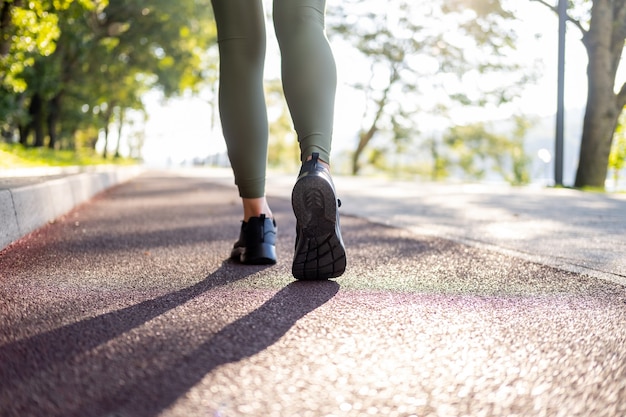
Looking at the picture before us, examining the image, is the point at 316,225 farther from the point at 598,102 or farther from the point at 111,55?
the point at 111,55

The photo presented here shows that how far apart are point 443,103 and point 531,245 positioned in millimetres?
26715

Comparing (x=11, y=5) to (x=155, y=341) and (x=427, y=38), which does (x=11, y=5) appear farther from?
(x=427, y=38)

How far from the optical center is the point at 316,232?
1.89 m

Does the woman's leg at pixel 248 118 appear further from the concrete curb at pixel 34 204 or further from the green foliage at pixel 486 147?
the green foliage at pixel 486 147

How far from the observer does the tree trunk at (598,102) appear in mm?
12594

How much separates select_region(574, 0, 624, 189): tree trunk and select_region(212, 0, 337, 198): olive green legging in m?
12.1

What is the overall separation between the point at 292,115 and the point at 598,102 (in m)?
12.6

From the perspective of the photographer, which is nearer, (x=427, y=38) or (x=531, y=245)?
(x=531, y=245)

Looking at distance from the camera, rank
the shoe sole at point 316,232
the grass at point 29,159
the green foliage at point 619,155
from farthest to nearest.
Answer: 1. the green foliage at point 619,155
2. the grass at point 29,159
3. the shoe sole at point 316,232

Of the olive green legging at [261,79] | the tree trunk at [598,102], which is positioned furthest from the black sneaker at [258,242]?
the tree trunk at [598,102]

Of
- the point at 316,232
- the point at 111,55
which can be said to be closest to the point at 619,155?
the point at 111,55

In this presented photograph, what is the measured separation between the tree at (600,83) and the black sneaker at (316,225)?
40.9 ft

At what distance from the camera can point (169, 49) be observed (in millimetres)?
18891

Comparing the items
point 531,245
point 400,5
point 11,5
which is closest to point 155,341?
point 531,245
